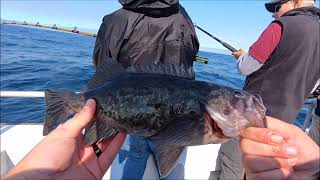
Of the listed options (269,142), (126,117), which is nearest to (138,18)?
(126,117)

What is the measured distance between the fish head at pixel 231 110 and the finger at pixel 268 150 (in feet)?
0.74

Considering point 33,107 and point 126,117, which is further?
point 33,107

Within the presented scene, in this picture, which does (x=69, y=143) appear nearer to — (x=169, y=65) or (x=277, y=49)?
(x=169, y=65)

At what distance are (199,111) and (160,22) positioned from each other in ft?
5.01

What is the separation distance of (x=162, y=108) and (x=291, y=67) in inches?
71.2

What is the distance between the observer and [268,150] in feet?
5.03

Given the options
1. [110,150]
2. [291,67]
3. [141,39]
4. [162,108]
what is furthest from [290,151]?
[141,39]

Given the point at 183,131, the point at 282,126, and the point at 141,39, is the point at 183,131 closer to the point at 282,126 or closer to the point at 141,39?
the point at 282,126

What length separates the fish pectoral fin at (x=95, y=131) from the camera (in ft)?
7.83

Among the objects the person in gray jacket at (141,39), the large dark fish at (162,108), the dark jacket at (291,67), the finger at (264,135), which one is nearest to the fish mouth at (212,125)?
the large dark fish at (162,108)

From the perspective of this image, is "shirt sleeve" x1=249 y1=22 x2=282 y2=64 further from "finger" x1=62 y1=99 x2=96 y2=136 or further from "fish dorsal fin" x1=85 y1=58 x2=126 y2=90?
"finger" x1=62 y1=99 x2=96 y2=136

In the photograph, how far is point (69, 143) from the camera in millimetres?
2068

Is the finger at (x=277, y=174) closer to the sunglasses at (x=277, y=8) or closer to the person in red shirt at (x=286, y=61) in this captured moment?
the person in red shirt at (x=286, y=61)

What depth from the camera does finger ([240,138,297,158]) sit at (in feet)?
4.87
